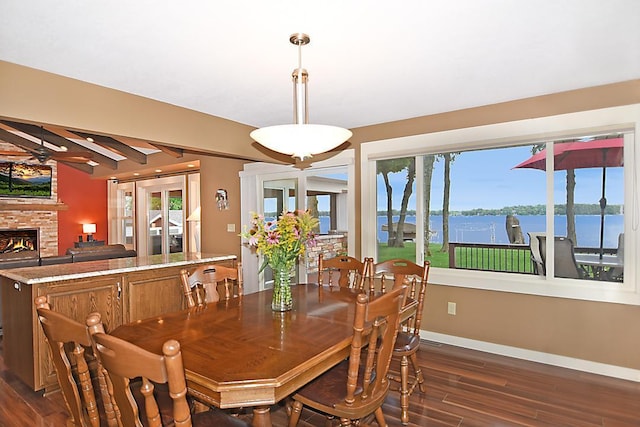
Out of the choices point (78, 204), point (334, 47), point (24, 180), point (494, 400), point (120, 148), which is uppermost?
point (120, 148)

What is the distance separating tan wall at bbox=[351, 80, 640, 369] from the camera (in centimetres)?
293

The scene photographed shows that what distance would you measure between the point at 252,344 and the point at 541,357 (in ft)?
9.42

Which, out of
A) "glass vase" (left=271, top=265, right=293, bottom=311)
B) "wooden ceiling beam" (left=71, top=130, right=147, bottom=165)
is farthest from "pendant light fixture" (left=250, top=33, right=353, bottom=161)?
"wooden ceiling beam" (left=71, top=130, right=147, bottom=165)

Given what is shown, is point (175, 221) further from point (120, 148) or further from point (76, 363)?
point (76, 363)

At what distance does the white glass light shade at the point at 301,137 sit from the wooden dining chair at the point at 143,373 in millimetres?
1343

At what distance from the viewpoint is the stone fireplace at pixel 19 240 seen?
7453 millimetres

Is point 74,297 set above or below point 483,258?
below

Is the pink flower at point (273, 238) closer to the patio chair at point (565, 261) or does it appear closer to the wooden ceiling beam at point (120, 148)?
the patio chair at point (565, 261)

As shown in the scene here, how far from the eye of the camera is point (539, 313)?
327 centimetres

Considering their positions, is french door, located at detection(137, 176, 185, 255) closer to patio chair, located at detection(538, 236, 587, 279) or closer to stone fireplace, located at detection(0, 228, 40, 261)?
stone fireplace, located at detection(0, 228, 40, 261)

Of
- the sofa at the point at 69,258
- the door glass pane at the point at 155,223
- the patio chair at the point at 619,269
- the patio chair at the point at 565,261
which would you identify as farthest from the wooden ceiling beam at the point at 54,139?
the patio chair at the point at 619,269

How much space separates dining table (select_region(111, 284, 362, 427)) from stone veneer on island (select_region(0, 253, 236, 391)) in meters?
Answer: 1.28

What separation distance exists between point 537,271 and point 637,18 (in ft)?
7.13

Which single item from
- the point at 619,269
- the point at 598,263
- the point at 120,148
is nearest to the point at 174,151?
the point at 120,148
